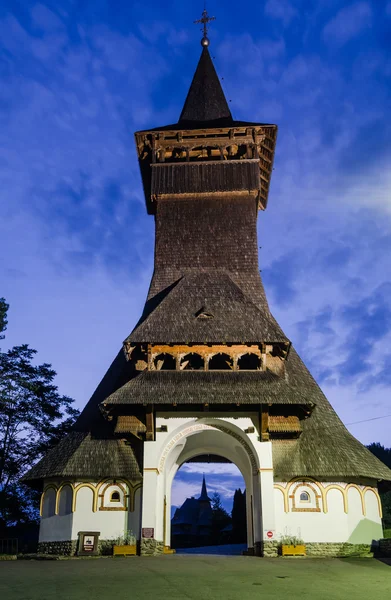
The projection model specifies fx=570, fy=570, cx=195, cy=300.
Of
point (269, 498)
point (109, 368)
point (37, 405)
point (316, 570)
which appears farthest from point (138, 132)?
point (316, 570)

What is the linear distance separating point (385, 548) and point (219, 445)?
715 centimetres

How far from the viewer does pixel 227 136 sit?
27.5 metres

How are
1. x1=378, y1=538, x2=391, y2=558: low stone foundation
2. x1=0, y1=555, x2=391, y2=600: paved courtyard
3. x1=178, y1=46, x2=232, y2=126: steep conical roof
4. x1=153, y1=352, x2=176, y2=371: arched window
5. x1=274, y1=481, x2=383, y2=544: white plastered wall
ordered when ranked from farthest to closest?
x1=178, y1=46, x2=232, y2=126: steep conical roof, x1=153, y1=352, x2=176, y2=371: arched window, x1=378, y1=538, x2=391, y2=558: low stone foundation, x1=274, y1=481, x2=383, y2=544: white plastered wall, x1=0, y1=555, x2=391, y2=600: paved courtyard

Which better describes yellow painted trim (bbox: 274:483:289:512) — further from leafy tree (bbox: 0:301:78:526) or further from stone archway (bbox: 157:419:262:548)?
leafy tree (bbox: 0:301:78:526)

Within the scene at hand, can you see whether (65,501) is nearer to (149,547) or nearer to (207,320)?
(149,547)

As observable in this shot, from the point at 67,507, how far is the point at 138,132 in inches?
687

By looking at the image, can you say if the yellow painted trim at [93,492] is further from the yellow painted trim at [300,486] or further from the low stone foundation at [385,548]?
the low stone foundation at [385,548]

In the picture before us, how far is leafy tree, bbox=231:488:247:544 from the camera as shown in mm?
35438

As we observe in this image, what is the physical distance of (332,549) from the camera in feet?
61.0

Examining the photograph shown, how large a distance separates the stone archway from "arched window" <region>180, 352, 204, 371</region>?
213 centimetres

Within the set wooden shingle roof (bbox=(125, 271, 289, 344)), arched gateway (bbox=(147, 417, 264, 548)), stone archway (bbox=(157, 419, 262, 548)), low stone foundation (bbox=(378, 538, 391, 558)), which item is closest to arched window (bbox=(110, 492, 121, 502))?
arched gateway (bbox=(147, 417, 264, 548))

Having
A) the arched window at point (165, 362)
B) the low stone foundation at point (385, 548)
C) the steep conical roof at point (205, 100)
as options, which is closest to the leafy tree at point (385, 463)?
the low stone foundation at point (385, 548)

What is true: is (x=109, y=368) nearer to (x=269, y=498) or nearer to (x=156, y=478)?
(x=156, y=478)

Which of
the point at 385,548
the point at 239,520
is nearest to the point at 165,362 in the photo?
the point at 385,548
